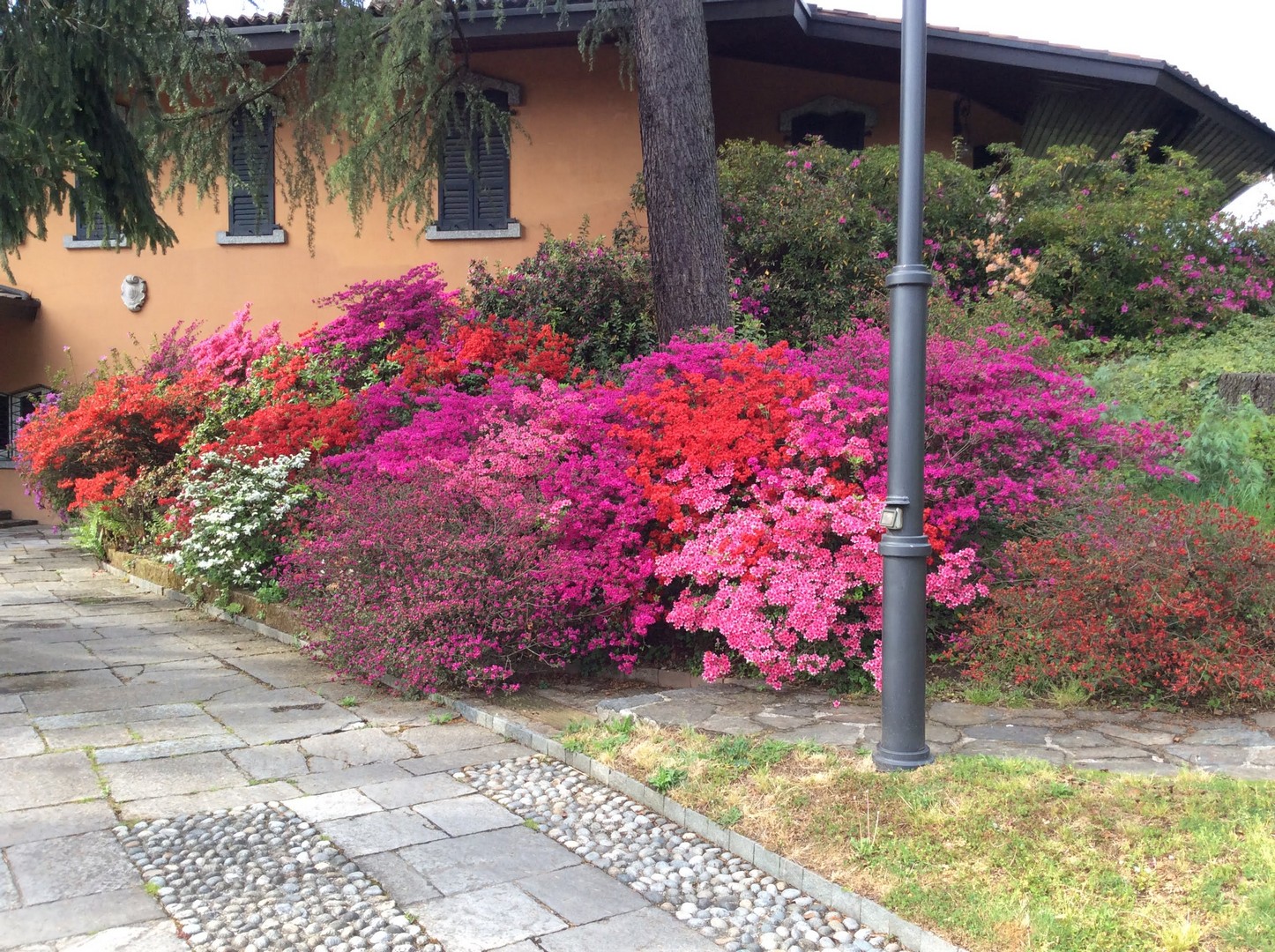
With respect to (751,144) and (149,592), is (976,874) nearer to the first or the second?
(149,592)

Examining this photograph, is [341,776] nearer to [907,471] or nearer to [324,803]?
[324,803]

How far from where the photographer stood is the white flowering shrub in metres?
7.48

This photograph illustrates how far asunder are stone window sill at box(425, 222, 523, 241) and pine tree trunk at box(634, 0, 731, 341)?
4463 mm

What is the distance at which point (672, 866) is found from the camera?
3.44 meters

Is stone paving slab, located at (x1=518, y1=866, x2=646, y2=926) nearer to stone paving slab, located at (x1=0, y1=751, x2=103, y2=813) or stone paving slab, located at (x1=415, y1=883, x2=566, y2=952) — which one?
stone paving slab, located at (x1=415, y1=883, x2=566, y2=952)

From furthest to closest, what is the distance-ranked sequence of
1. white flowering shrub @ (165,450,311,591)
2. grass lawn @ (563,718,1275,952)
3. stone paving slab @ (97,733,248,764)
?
white flowering shrub @ (165,450,311,591) < stone paving slab @ (97,733,248,764) < grass lawn @ (563,718,1275,952)

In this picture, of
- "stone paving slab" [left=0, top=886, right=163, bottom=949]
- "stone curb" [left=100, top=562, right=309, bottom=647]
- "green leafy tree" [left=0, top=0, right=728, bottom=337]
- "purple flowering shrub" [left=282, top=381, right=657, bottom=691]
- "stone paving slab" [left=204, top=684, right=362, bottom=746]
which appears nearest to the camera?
"stone paving slab" [left=0, top=886, right=163, bottom=949]

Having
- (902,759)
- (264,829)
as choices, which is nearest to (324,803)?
(264,829)

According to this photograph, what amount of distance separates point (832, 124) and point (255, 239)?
762 cm

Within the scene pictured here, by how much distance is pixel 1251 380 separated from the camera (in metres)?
7.59

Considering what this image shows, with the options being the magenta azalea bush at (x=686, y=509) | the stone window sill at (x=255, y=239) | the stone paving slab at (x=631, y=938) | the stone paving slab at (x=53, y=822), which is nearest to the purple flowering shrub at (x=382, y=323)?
the magenta azalea bush at (x=686, y=509)

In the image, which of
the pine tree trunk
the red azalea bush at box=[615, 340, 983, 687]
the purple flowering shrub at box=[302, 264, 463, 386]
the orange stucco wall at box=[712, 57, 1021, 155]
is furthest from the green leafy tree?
the orange stucco wall at box=[712, 57, 1021, 155]

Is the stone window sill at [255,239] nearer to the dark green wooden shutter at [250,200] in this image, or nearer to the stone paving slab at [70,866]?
the dark green wooden shutter at [250,200]

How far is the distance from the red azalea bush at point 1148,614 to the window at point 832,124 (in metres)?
8.75
